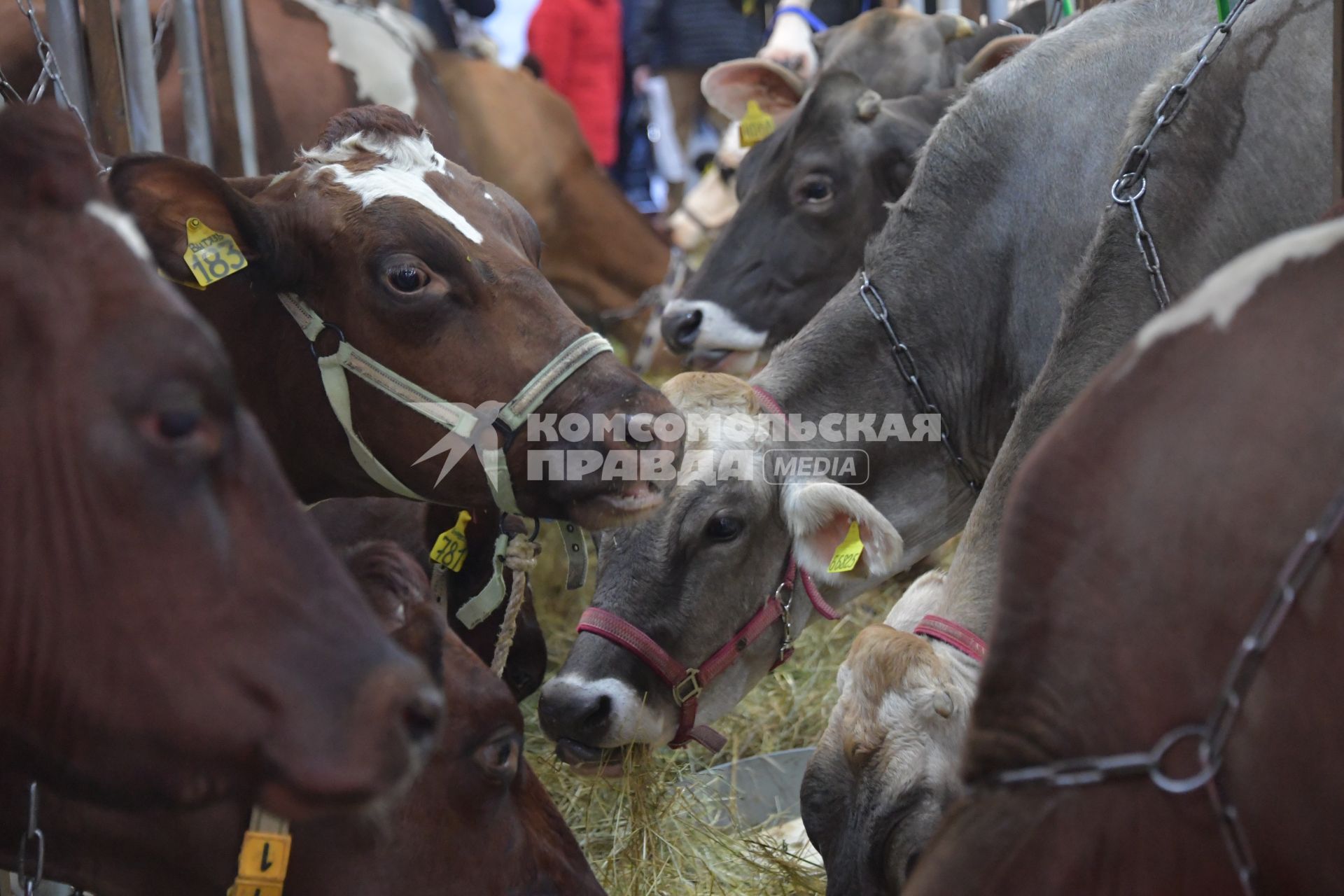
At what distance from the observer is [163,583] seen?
154cm

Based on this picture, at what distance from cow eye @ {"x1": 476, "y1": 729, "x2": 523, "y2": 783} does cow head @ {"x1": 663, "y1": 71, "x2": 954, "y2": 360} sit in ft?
8.57

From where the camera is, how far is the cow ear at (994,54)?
456 cm

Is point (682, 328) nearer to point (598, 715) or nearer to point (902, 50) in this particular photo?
point (902, 50)

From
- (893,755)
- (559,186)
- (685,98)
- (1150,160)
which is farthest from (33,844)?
(685,98)

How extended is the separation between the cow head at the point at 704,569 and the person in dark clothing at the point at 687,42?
18.7ft

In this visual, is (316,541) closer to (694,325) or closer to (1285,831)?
(1285,831)

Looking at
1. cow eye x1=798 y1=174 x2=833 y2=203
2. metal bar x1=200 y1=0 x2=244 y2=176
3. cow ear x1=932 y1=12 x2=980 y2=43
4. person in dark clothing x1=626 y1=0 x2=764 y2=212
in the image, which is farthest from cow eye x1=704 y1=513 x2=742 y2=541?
person in dark clothing x1=626 y1=0 x2=764 y2=212

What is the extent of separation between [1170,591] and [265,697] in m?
1.03

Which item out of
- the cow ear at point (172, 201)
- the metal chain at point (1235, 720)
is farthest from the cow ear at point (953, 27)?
the metal chain at point (1235, 720)

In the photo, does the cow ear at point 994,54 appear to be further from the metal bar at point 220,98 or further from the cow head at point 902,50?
the metal bar at point 220,98

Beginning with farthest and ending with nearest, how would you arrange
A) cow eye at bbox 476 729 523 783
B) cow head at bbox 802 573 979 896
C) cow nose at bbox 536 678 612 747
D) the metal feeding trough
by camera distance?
the metal feeding trough, cow nose at bbox 536 678 612 747, cow head at bbox 802 573 979 896, cow eye at bbox 476 729 523 783

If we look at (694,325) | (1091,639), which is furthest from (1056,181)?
(1091,639)

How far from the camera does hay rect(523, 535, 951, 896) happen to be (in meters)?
3.46

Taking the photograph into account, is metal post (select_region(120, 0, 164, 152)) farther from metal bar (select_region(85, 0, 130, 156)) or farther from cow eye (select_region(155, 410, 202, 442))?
cow eye (select_region(155, 410, 202, 442))
